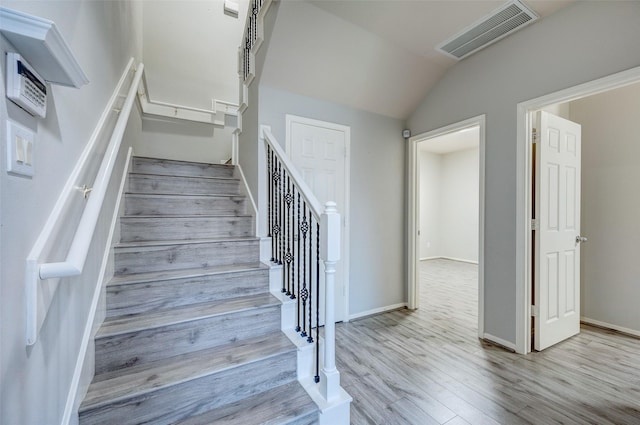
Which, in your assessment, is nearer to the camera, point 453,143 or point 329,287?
point 329,287

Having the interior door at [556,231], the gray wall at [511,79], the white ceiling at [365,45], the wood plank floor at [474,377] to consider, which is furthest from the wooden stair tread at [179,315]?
the interior door at [556,231]

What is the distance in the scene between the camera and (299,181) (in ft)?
6.27

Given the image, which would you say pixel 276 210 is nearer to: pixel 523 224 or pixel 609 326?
pixel 523 224

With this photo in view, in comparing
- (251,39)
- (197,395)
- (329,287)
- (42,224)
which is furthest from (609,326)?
(251,39)

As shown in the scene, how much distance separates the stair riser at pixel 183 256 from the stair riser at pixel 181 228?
26 cm

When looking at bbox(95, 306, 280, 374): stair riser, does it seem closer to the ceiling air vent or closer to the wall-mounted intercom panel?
the wall-mounted intercom panel

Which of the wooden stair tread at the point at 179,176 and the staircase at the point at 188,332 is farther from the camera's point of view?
the wooden stair tread at the point at 179,176

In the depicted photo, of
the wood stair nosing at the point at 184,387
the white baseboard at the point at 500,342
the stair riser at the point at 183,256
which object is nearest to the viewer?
the wood stair nosing at the point at 184,387

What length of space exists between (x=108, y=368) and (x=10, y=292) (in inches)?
39.0

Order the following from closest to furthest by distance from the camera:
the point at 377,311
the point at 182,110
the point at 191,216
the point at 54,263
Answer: the point at 54,263 → the point at 191,216 → the point at 377,311 → the point at 182,110

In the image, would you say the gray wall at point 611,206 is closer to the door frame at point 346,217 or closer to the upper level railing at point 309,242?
the door frame at point 346,217

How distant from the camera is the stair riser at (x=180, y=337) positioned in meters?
1.44

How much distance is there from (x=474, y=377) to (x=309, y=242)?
5.29ft

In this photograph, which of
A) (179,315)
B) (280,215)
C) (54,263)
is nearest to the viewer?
(54,263)
